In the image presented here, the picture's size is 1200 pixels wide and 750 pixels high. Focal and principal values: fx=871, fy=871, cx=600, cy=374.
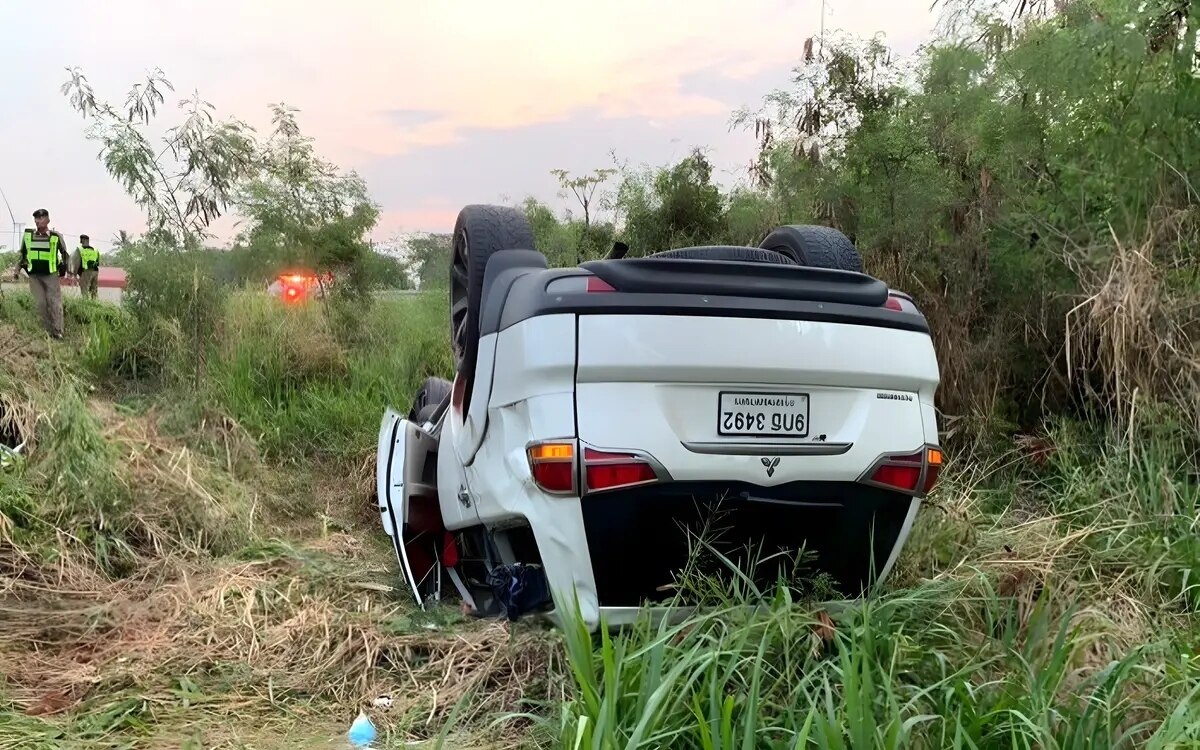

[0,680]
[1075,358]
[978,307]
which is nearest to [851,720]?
[0,680]

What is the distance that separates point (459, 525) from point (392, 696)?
84 cm

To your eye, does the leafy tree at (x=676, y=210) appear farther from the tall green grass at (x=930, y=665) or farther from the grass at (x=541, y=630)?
the tall green grass at (x=930, y=665)

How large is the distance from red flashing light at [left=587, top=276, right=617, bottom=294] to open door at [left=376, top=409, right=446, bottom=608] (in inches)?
68.2

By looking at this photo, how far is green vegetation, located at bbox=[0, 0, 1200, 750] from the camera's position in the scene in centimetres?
247

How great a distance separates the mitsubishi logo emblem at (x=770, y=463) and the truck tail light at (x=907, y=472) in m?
0.34

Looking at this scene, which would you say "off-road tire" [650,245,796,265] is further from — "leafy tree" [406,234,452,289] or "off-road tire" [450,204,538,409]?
"leafy tree" [406,234,452,289]

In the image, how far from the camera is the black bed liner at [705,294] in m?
2.78

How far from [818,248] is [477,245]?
1.52 metres

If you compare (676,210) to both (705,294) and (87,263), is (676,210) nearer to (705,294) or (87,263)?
(705,294)

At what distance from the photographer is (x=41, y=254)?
9.36 meters

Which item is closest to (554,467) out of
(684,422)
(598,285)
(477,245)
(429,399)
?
(684,422)

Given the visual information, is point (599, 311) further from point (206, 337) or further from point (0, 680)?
point (206, 337)

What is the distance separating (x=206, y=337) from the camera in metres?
8.12

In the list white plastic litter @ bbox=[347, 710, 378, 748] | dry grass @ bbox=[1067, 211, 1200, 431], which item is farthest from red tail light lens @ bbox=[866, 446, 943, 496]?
dry grass @ bbox=[1067, 211, 1200, 431]
